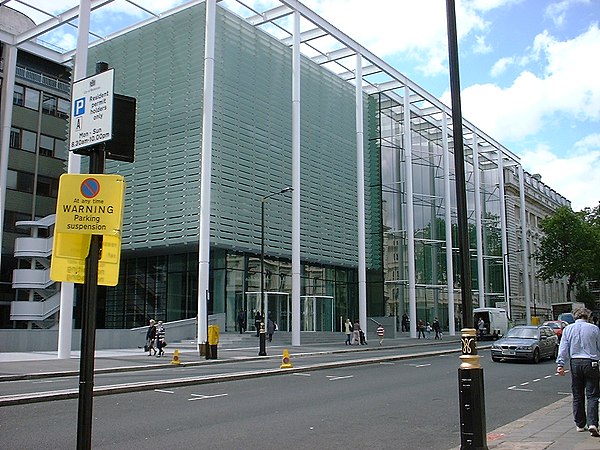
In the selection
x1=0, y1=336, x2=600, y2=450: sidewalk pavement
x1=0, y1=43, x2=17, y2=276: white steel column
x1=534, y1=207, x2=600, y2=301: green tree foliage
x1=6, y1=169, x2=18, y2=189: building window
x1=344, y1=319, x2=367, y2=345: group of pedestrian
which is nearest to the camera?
x1=0, y1=336, x2=600, y2=450: sidewalk pavement

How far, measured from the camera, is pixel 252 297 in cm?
4338

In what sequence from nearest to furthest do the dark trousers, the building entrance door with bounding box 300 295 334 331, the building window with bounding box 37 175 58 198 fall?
the dark trousers, the building entrance door with bounding box 300 295 334 331, the building window with bounding box 37 175 58 198

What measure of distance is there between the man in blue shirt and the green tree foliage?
67859mm

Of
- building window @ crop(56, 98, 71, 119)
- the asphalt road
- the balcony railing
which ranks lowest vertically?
the asphalt road

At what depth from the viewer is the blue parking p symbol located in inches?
218

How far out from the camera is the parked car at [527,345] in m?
25.3

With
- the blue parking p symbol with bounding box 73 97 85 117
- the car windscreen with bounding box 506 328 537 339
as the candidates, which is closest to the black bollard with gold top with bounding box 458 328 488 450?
the blue parking p symbol with bounding box 73 97 85 117

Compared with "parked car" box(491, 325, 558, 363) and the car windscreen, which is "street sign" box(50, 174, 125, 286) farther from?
the car windscreen

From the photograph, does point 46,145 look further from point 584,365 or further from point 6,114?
point 584,365

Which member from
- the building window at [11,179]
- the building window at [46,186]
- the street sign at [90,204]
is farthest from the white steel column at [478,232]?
the street sign at [90,204]

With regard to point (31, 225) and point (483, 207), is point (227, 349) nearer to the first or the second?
point (31, 225)

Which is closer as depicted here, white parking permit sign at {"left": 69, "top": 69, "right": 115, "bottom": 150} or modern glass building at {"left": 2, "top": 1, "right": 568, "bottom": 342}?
white parking permit sign at {"left": 69, "top": 69, "right": 115, "bottom": 150}

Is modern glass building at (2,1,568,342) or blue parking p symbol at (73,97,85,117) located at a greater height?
modern glass building at (2,1,568,342)

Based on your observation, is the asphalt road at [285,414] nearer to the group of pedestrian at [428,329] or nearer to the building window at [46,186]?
the group of pedestrian at [428,329]
